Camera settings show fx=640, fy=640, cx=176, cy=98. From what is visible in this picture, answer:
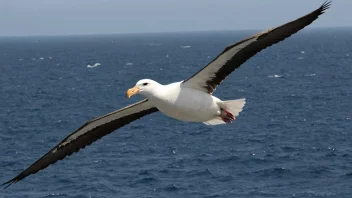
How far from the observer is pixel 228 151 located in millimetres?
72938

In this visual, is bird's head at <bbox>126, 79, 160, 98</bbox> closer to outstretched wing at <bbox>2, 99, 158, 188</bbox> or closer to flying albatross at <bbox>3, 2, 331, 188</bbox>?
flying albatross at <bbox>3, 2, 331, 188</bbox>

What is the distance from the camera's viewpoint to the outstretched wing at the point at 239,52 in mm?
15133

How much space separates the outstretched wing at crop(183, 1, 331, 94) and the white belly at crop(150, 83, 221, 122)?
0.29m

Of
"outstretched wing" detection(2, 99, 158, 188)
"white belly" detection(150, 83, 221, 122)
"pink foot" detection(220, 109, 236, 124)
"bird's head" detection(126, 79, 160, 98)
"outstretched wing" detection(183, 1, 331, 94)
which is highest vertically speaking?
"outstretched wing" detection(183, 1, 331, 94)

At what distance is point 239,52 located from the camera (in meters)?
16.3

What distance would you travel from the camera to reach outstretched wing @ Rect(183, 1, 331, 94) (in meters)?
15.1

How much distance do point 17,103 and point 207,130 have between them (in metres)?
43.8

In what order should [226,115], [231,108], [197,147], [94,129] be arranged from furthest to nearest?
[197,147], [94,129], [231,108], [226,115]

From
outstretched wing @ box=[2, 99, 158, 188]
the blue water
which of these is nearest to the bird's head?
outstretched wing @ box=[2, 99, 158, 188]

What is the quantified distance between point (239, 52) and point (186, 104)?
189 centimetres

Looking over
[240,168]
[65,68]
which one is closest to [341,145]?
[240,168]

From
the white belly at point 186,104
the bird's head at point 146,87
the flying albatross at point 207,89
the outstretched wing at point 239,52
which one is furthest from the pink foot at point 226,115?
the bird's head at point 146,87

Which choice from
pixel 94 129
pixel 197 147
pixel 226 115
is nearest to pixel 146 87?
pixel 226 115

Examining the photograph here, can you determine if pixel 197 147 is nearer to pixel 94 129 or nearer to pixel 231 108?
pixel 94 129
